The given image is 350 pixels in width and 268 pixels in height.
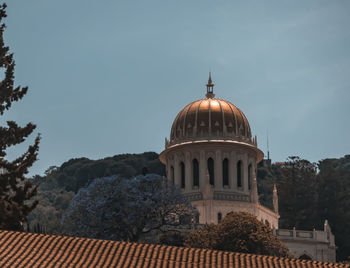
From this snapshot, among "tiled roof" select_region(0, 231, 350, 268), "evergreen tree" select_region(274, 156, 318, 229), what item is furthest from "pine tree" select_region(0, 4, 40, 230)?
"evergreen tree" select_region(274, 156, 318, 229)

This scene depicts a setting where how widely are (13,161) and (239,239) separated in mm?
22080

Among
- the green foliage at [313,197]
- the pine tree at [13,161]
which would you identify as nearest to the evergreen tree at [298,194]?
the green foliage at [313,197]

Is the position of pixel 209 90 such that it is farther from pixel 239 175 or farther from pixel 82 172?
pixel 82 172

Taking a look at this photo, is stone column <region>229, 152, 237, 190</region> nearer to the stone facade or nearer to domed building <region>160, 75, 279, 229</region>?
domed building <region>160, 75, 279, 229</region>

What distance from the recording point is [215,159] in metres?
86.1

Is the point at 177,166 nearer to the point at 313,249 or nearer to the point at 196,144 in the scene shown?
the point at 196,144

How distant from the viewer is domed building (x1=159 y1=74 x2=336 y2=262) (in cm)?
8444

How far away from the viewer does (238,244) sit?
207ft

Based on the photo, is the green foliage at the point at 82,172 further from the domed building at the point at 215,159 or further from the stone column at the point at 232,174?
the stone column at the point at 232,174

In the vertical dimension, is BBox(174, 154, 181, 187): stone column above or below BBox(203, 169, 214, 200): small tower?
above

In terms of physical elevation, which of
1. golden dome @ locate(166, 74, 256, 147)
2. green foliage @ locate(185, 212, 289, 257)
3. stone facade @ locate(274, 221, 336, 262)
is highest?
golden dome @ locate(166, 74, 256, 147)

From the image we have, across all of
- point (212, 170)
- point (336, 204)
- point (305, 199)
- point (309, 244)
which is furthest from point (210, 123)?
point (305, 199)

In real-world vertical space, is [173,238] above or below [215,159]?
below

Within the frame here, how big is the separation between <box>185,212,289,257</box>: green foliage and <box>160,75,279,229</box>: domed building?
61.2 feet
